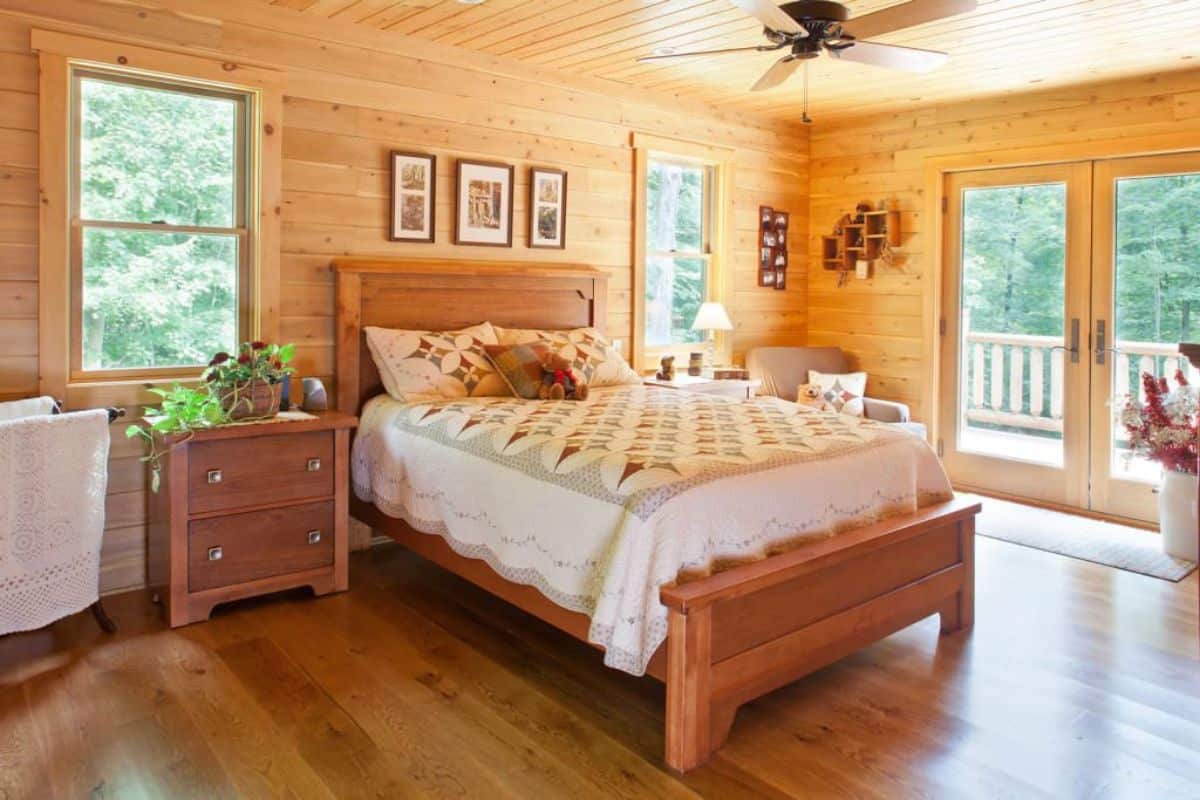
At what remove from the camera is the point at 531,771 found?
229 centimetres

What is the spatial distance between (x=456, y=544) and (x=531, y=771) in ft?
3.45

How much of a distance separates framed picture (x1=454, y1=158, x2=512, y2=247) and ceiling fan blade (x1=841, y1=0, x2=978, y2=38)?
6.64 feet

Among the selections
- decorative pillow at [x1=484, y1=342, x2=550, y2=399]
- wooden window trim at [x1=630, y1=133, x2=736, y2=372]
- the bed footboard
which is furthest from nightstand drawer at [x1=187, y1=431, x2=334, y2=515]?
wooden window trim at [x1=630, y1=133, x2=736, y2=372]

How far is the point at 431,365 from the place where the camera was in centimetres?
396

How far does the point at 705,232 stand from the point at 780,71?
227 centimetres

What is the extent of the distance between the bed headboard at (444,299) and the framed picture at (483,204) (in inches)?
5.1

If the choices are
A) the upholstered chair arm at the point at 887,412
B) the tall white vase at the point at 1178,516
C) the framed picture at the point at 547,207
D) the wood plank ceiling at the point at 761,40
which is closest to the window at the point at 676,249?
the wood plank ceiling at the point at 761,40

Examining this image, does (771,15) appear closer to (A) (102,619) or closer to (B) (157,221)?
(B) (157,221)

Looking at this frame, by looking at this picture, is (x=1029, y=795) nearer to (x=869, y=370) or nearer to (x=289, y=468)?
(x=289, y=468)

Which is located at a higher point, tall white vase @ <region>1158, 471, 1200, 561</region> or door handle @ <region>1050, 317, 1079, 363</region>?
door handle @ <region>1050, 317, 1079, 363</region>

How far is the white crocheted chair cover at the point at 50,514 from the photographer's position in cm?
Answer: 282

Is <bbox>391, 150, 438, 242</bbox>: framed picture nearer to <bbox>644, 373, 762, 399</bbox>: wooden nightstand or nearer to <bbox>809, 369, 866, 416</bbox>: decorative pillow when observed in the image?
<bbox>644, 373, 762, 399</bbox>: wooden nightstand

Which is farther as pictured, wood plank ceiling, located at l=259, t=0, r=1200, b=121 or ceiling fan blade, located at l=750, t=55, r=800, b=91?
wood plank ceiling, located at l=259, t=0, r=1200, b=121

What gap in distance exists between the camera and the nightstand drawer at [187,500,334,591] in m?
3.24
